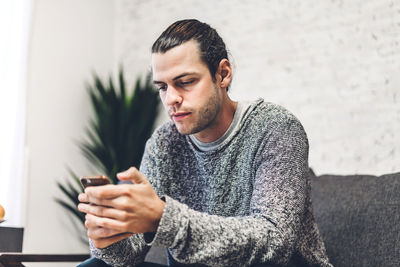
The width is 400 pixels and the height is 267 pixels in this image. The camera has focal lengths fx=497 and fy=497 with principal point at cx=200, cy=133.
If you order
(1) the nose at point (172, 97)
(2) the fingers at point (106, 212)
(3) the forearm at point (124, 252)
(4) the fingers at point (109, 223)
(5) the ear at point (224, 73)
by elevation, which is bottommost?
(3) the forearm at point (124, 252)

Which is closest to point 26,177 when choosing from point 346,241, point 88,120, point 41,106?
point 41,106

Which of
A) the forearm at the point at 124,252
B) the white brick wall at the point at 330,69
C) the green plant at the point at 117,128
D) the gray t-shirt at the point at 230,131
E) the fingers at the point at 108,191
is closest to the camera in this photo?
the fingers at the point at 108,191

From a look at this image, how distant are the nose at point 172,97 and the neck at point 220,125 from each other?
0.56ft

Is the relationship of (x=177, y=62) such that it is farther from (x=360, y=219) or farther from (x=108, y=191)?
(x=360, y=219)

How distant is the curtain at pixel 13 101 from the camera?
2.60 m

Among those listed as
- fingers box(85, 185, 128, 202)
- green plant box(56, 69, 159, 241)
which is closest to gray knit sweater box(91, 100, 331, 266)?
fingers box(85, 185, 128, 202)

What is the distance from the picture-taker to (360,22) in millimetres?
2367

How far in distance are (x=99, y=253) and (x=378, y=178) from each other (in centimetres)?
107

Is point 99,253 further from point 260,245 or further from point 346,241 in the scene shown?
point 346,241

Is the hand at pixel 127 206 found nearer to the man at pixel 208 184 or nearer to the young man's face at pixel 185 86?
the man at pixel 208 184

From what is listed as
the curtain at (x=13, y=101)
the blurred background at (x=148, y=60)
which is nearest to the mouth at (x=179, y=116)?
the blurred background at (x=148, y=60)

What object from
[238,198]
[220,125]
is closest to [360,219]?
[238,198]

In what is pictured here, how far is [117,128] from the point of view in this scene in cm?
303

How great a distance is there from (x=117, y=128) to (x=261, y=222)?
1938 millimetres
